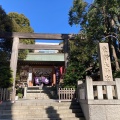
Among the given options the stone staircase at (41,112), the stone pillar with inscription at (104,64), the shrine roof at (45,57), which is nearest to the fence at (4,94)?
the stone staircase at (41,112)

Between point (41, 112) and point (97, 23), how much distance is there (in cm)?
639

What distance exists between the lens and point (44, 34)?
37.2 feet

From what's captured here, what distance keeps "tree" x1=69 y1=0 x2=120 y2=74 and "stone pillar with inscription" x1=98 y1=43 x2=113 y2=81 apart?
6.07 feet

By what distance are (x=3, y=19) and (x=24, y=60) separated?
452cm

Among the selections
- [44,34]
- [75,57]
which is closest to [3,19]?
[44,34]

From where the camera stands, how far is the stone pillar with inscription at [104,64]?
280 inches

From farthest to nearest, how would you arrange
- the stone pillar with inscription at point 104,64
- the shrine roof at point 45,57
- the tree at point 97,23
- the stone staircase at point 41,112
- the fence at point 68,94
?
the shrine roof at point 45,57
the tree at point 97,23
the fence at point 68,94
the stone pillar with inscription at point 104,64
the stone staircase at point 41,112

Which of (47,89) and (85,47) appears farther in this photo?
(47,89)

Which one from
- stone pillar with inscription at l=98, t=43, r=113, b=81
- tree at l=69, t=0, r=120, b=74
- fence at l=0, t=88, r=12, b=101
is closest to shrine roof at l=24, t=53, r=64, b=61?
tree at l=69, t=0, r=120, b=74

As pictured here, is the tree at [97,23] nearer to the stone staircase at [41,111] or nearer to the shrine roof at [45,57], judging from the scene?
the stone staircase at [41,111]

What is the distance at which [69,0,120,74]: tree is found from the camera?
360 inches

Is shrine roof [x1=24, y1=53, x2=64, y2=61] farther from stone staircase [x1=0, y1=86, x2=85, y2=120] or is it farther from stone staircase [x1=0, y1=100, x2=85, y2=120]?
stone staircase [x1=0, y1=100, x2=85, y2=120]

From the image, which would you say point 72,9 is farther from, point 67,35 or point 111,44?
point 111,44

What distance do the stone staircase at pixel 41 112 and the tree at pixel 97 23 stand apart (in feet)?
14.2
